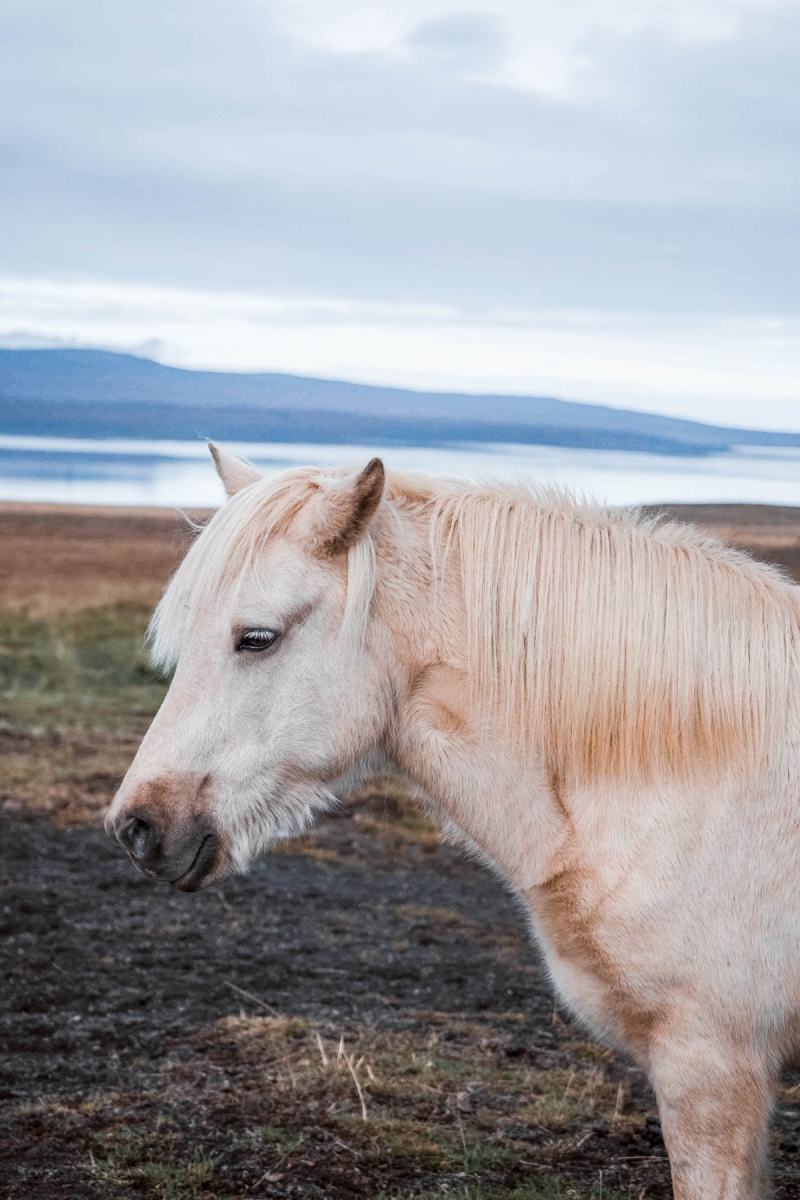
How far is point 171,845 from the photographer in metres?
3.04

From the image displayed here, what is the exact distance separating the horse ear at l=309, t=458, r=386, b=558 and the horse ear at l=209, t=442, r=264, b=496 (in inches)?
20.8

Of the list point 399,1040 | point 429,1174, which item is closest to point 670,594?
point 429,1174

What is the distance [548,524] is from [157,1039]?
365cm

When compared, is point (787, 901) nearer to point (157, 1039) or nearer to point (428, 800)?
point (428, 800)

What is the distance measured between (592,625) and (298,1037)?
3244mm

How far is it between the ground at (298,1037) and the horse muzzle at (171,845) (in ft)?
2.77

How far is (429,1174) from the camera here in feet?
13.6

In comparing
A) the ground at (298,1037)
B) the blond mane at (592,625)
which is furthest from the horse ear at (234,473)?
the blond mane at (592,625)

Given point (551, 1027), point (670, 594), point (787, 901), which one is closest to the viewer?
point (787, 901)

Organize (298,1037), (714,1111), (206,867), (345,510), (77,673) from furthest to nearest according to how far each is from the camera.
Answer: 1. (77,673)
2. (298,1037)
3. (206,867)
4. (345,510)
5. (714,1111)

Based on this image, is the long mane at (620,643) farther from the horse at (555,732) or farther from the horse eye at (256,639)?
the horse eye at (256,639)

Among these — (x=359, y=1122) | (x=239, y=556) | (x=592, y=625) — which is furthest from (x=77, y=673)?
(x=592, y=625)

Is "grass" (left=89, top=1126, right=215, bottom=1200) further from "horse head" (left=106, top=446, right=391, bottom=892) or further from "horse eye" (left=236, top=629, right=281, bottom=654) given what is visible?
"horse eye" (left=236, top=629, right=281, bottom=654)

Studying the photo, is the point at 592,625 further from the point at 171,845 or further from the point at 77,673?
the point at 77,673
